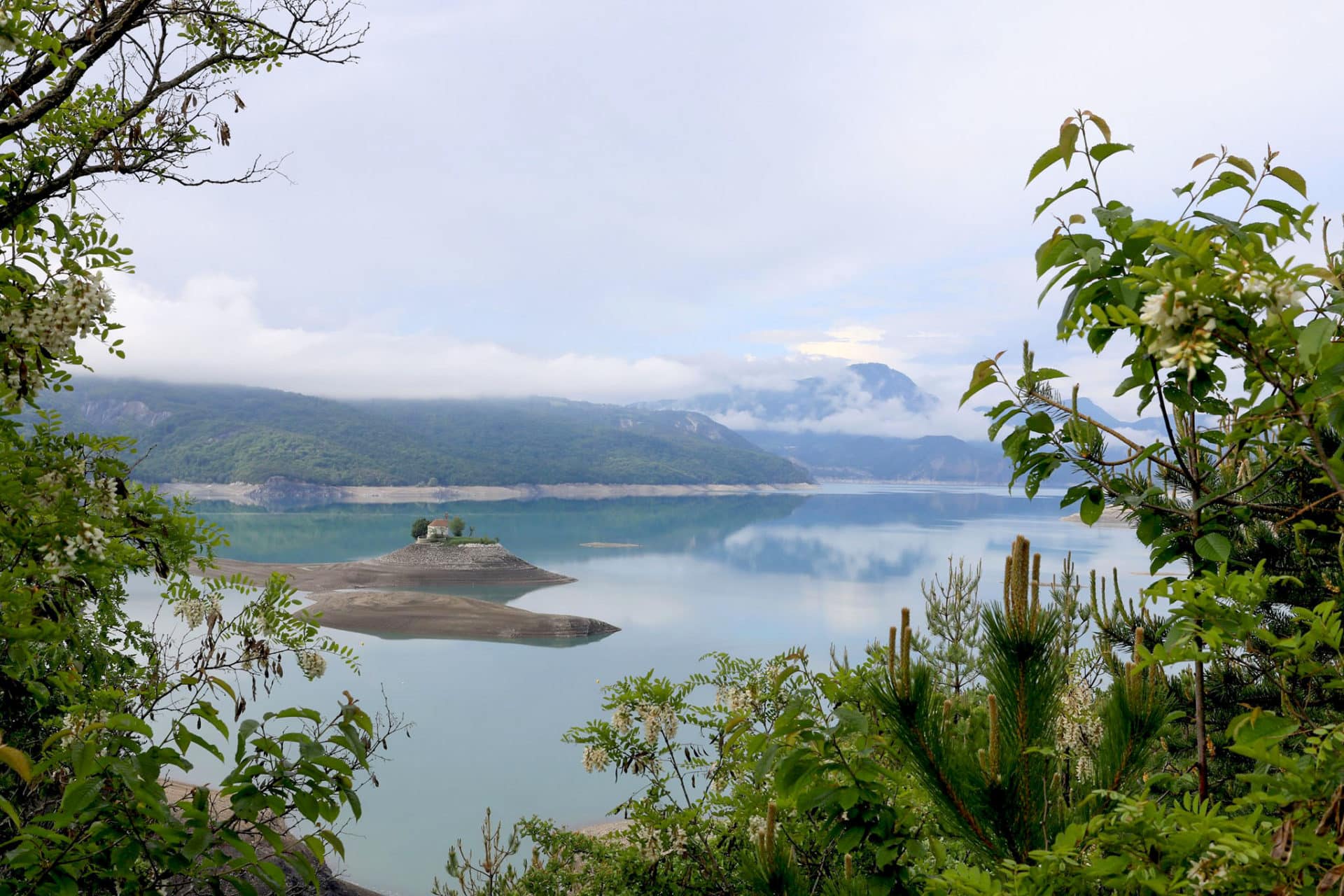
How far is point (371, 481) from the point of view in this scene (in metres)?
106

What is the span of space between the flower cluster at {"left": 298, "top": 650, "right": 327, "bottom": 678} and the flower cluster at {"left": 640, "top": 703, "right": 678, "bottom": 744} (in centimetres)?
281

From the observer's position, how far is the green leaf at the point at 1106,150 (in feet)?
4.65

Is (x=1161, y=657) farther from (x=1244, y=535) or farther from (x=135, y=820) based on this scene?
(x=1244, y=535)

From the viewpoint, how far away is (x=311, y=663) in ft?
21.8

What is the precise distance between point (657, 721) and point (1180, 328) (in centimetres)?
405

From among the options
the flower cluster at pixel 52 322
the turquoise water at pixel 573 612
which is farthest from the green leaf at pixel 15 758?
the turquoise water at pixel 573 612

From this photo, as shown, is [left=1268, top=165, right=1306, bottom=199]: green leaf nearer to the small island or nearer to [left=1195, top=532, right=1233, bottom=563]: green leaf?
[left=1195, top=532, right=1233, bottom=563]: green leaf

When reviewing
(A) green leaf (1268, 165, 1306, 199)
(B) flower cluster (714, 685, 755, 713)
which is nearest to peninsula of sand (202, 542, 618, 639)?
(B) flower cluster (714, 685, 755, 713)

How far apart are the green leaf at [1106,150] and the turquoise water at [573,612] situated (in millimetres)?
2685

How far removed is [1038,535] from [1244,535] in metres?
68.9

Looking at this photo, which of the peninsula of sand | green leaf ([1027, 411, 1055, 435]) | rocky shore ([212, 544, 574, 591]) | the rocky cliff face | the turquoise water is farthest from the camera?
the rocky cliff face

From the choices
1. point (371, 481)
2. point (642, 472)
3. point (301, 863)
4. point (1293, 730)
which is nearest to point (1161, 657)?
point (1293, 730)

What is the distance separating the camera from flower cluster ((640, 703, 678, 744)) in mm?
4621

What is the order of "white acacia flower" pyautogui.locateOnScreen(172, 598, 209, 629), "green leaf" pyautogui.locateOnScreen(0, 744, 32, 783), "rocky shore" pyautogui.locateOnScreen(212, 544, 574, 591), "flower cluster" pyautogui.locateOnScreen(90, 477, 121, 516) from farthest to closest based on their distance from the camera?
"rocky shore" pyautogui.locateOnScreen(212, 544, 574, 591)
"white acacia flower" pyautogui.locateOnScreen(172, 598, 209, 629)
"flower cluster" pyautogui.locateOnScreen(90, 477, 121, 516)
"green leaf" pyautogui.locateOnScreen(0, 744, 32, 783)
